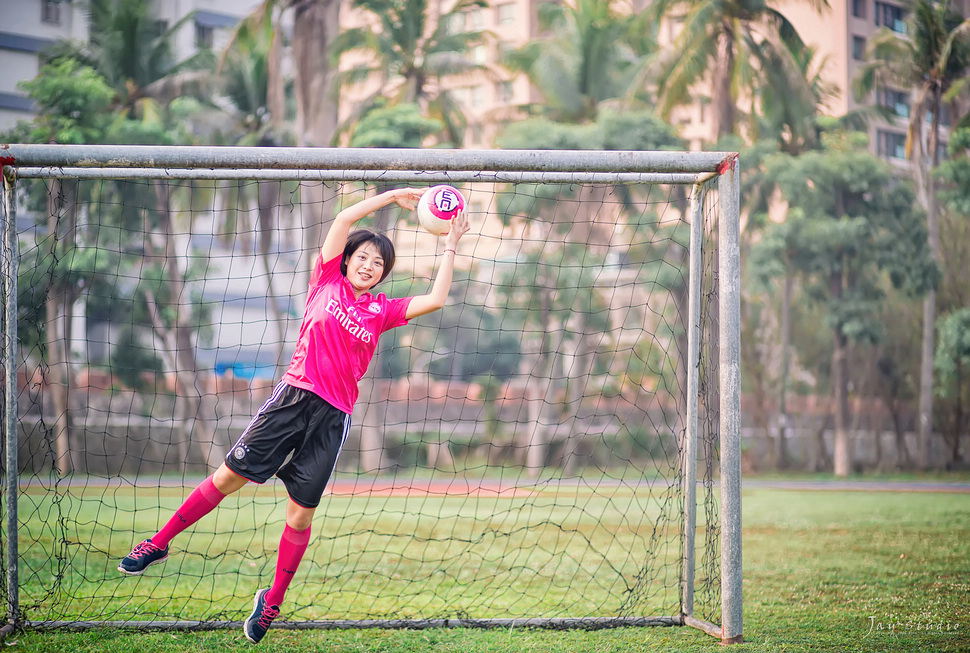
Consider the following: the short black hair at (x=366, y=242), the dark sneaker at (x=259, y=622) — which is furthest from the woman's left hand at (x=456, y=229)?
the dark sneaker at (x=259, y=622)

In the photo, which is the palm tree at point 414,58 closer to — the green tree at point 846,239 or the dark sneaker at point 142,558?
the green tree at point 846,239

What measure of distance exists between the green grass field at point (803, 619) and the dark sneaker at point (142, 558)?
0.56 metres

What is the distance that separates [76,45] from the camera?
24953 mm

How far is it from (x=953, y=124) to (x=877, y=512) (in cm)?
1686

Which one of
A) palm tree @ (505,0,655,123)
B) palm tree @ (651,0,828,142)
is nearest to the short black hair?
palm tree @ (651,0,828,142)

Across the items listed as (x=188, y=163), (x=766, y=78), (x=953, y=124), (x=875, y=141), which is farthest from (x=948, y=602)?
(x=875, y=141)

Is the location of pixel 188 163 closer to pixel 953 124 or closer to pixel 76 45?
pixel 76 45

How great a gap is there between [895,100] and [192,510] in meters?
29.9

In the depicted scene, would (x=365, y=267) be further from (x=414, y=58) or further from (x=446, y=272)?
(x=414, y=58)

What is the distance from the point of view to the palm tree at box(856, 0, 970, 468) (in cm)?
2355

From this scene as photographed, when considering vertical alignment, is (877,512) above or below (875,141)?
below

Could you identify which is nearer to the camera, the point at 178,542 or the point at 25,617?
the point at 25,617

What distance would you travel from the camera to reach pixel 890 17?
25594mm

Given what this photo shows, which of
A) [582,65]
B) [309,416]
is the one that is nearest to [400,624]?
[309,416]
